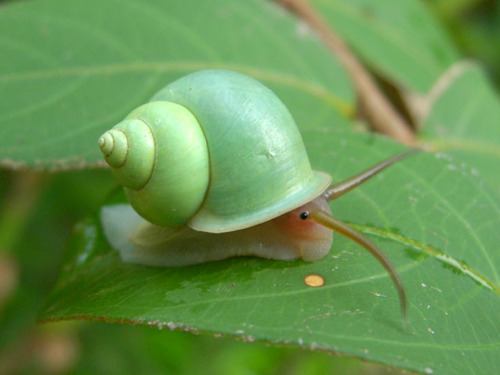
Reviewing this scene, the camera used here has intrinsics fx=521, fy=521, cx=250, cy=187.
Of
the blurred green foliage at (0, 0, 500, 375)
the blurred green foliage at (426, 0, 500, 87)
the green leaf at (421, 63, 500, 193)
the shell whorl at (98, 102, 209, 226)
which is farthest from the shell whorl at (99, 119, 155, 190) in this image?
the blurred green foliage at (426, 0, 500, 87)

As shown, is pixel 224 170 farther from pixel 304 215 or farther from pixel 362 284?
pixel 362 284

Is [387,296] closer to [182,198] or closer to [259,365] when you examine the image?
[182,198]

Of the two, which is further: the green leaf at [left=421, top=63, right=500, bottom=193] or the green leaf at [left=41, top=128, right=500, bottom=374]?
the green leaf at [left=421, top=63, right=500, bottom=193]

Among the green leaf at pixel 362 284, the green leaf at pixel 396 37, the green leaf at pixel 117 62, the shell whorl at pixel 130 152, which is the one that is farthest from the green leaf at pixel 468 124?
the shell whorl at pixel 130 152

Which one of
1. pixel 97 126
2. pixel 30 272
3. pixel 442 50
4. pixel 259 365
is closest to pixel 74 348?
pixel 30 272

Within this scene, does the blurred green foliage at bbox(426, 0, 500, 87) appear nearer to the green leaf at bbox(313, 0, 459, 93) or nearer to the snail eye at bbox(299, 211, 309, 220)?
the green leaf at bbox(313, 0, 459, 93)

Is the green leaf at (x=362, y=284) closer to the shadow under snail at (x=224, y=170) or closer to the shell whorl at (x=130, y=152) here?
the shadow under snail at (x=224, y=170)
